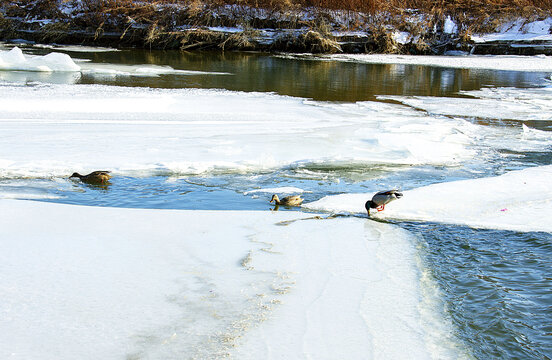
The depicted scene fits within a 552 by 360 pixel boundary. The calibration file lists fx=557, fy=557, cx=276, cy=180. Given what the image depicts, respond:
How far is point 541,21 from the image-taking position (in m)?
26.9

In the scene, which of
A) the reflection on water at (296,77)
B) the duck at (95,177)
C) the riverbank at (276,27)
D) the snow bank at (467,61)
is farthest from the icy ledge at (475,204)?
the riverbank at (276,27)

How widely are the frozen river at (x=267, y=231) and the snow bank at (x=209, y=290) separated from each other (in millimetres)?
14

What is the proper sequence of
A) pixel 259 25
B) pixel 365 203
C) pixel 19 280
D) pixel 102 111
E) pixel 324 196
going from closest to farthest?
1. pixel 19 280
2. pixel 365 203
3. pixel 324 196
4. pixel 102 111
5. pixel 259 25

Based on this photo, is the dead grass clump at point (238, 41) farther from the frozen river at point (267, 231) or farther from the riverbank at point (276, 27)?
the frozen river at point (267, 231)

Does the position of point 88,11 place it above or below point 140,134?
above

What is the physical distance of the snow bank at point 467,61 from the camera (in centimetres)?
2130

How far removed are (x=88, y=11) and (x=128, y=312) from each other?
93.0 feet

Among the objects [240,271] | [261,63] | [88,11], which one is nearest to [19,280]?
[240,271]

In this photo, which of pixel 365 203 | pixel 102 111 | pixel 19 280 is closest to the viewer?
pixel 19 280

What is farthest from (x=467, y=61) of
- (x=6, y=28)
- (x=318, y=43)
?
(x=6, y=28)

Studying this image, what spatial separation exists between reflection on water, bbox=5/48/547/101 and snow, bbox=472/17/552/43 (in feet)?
22.6

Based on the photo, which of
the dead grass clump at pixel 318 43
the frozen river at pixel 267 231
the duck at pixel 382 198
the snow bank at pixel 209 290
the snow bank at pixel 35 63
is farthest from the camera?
the dead grass clump at pixel 318 43

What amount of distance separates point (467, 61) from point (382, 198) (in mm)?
19941

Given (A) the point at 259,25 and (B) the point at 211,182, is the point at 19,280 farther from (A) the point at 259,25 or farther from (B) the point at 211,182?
(A) the point at 259,25
